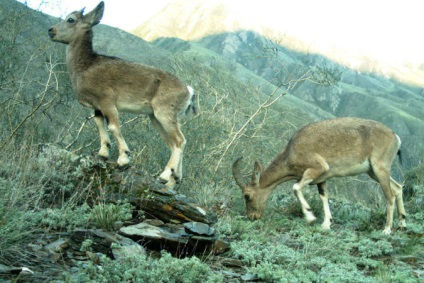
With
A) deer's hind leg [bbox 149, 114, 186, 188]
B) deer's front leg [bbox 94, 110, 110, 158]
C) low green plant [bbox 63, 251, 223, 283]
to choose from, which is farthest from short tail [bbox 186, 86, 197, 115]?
low green plant [bbox 63, 251, 223, 283]

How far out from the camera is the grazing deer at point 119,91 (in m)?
8.60

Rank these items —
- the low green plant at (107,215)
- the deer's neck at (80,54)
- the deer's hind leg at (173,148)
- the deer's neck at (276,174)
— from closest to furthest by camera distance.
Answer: the low green plant at (107,215) → the deer's hind leg at (173,148) → the deer's neck at (80,54) → the deer's neck at (276,174)

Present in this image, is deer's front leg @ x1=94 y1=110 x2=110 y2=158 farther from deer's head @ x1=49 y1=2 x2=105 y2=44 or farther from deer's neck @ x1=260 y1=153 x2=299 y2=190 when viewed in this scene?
deer's neck @ x1=260 y1=153 x2=299 y2=190

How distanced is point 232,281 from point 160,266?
39.2 inches

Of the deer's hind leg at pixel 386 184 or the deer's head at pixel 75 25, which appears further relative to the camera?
the deer's hind leg at pixel 386 184

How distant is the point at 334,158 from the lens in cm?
1042

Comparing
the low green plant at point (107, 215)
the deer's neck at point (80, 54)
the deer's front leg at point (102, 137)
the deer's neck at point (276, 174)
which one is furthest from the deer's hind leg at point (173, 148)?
the deer's neck at point (276, 174)

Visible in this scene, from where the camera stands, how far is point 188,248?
6.44 metres

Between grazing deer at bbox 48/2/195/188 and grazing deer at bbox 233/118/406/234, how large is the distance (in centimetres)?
269

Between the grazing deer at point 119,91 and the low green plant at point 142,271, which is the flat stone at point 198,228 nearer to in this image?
the low green plant at point 142,271

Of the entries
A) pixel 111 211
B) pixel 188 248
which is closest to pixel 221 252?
pixel 188 248

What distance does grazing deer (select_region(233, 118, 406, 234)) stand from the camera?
405 inches

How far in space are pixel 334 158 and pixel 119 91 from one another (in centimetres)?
481

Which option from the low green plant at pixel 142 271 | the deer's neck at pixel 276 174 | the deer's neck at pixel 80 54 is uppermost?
the deer's neck at pixel 80 54
